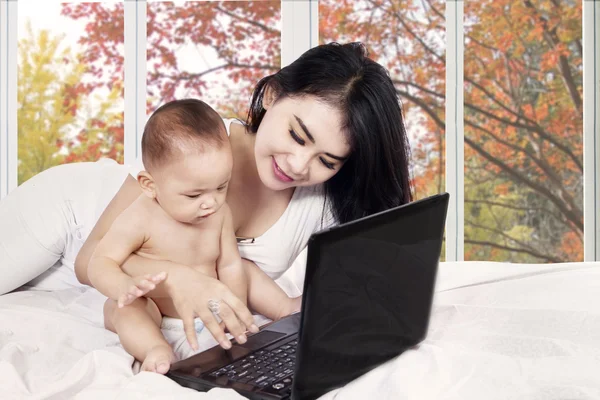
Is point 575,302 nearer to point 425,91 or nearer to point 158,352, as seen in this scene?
point 158,352

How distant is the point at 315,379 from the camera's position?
1.00 meters

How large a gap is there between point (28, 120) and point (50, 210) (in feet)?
8.90

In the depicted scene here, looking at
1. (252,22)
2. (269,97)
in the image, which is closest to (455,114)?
(252,22)

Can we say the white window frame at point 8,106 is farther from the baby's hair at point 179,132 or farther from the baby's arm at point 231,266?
the baby's hair at point 179,132

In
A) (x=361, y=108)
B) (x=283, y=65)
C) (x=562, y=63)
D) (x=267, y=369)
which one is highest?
(x=562, y=63)

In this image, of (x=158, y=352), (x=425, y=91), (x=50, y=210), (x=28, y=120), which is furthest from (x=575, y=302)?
(x=28, y=120)

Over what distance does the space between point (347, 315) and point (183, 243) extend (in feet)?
1.97

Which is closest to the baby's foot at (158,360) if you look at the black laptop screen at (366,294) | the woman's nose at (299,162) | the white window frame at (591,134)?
the black laptop screen at (366,294)

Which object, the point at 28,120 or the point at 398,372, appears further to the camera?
the point at 28,120

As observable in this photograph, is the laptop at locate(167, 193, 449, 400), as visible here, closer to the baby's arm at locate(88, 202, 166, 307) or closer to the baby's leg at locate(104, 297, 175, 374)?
the baby's leg at locate(104, 297, 175, 374)

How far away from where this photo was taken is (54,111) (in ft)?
14.5

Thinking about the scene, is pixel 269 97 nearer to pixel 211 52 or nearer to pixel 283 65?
pixel 283 65

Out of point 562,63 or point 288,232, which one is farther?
point 562,63

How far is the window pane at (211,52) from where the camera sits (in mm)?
4457
